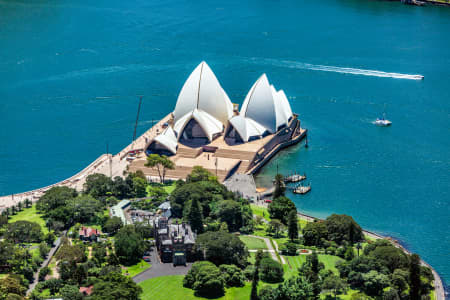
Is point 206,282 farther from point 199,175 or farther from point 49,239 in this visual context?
point 199,175

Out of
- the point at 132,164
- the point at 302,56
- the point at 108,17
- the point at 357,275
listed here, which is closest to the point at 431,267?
the point at 357,275

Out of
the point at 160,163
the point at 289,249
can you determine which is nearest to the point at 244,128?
the point at 160,163

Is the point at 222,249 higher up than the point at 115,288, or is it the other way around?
the point at 222,249

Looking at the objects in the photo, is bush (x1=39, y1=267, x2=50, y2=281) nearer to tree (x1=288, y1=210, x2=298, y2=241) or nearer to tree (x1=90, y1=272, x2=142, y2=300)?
tree (x1=90, y1=272, x2=142, y2=300)

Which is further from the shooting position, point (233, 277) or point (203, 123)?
point (203, 123)

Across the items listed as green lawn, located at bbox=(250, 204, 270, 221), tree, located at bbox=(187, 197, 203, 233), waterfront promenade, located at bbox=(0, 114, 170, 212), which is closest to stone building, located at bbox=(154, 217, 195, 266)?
tree, located at bbox=(187, 197, 203, 233)

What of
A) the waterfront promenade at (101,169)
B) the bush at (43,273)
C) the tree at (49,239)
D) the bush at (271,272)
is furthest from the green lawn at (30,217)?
the bush at (271,272)

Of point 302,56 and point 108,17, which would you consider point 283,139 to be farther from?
point 108,17
